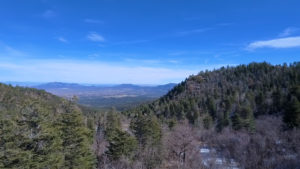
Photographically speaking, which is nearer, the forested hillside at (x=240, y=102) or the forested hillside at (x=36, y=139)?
the forested hillside at (x=36, y=139)

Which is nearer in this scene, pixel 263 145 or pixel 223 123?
pixel 263 145

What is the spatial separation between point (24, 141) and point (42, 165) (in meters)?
1.76

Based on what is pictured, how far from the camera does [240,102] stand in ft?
194

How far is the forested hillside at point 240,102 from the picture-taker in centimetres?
3548

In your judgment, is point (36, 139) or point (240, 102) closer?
point (36, 139)

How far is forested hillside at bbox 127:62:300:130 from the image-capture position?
1397 inches

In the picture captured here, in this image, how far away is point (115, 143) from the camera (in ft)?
67.8

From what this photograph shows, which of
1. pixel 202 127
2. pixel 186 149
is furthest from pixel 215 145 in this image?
pixel 202 127

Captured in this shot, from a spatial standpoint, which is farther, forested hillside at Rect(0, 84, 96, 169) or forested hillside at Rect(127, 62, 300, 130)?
forested hillside at Rect(127, 62, 300, 130)

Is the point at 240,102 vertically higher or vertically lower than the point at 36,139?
lower

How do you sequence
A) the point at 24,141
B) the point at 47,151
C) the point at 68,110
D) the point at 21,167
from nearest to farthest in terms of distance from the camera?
the point at 21,167 < the point at 24,141 < the point at 47,151 < the point at 68,110

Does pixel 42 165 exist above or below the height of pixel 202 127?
above

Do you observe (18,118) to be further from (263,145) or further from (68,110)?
(263,145)

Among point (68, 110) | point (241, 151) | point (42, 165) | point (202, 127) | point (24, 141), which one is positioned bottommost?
point (202, 127)
